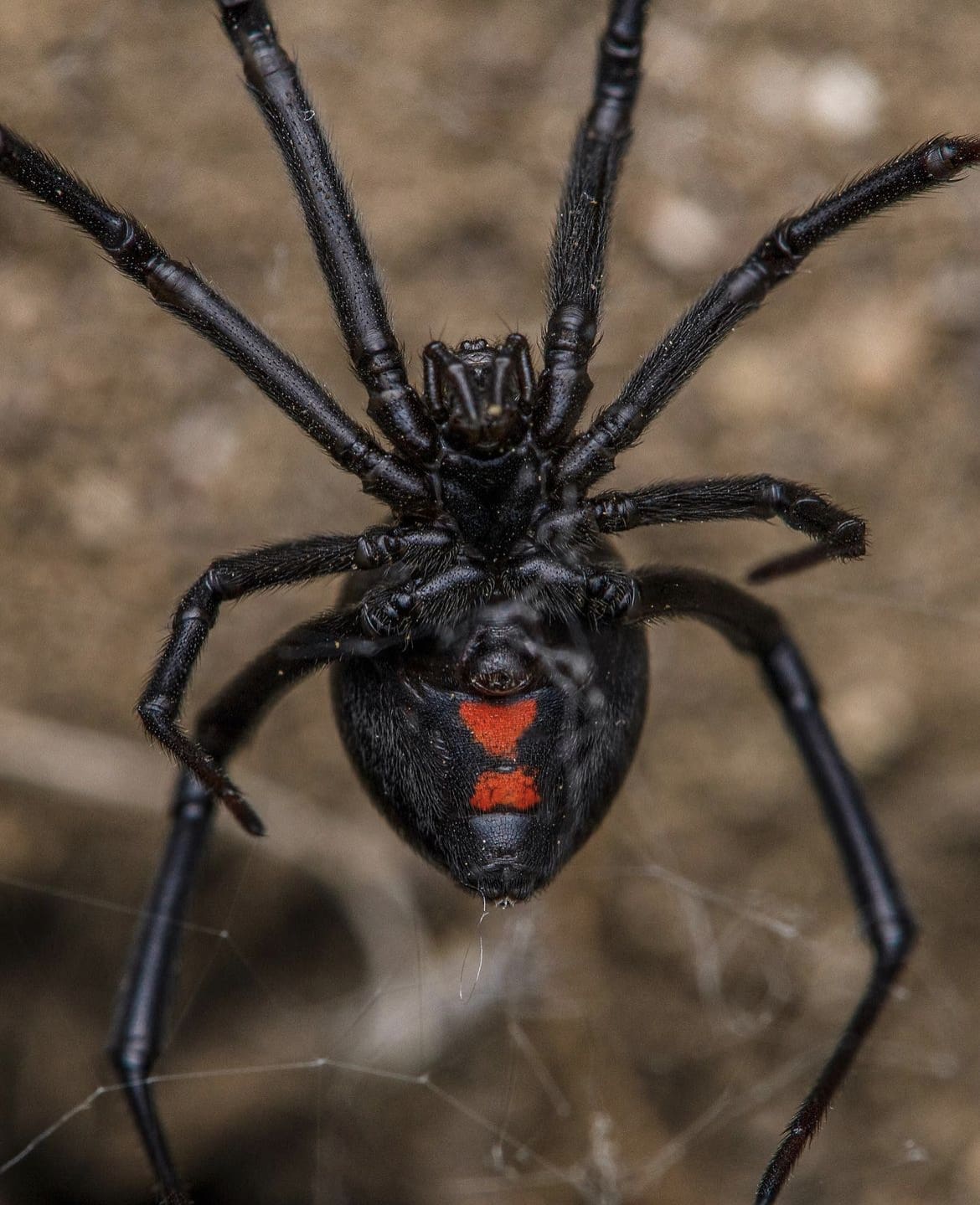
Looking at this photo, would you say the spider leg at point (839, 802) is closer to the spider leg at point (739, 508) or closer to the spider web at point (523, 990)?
the spider leg at point (739, 508)

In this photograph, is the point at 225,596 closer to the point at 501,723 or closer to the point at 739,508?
the point at 501,723

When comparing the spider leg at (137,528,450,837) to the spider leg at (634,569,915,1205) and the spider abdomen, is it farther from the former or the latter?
the spider leg at (634,569,915,1205)

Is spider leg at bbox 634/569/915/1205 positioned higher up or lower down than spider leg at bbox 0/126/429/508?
lower down

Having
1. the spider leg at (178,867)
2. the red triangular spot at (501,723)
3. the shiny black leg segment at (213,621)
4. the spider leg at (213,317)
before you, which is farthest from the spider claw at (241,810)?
the spider leg at (213,317)

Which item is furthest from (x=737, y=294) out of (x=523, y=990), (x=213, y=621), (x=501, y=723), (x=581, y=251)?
(x=523, y=990)

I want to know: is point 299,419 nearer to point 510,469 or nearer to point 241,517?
point 510,469

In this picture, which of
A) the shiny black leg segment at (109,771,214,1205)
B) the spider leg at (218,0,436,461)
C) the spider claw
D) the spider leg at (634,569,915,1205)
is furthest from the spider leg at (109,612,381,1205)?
the spider leg at (634,569,915,1205)

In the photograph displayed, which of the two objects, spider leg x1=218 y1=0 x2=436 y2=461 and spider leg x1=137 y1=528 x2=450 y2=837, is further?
spider leg x1=218 y1=0 x2=436 y2=461

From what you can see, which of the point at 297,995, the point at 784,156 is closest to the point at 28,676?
the point at 297,995

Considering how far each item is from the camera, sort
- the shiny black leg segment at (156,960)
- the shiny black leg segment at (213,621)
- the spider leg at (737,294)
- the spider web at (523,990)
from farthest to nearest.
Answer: the spider web at (523,990) → the shiny black leg segment at (156,960) → the spider leg at (737,294) → the shiny black leg segment at (213,621)
